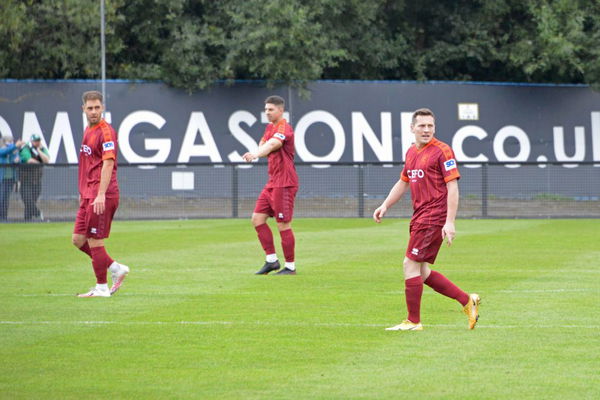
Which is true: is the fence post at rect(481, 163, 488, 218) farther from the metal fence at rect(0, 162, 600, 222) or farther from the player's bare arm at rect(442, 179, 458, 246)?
the player's bare arm at rect(442, 179, 458, 246)

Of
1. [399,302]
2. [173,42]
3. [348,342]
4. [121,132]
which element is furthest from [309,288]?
[173,42]

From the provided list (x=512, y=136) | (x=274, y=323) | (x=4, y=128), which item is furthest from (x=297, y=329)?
(x=512, y=136)

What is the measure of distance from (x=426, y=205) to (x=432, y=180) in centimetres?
22

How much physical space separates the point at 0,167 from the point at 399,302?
54.4ft

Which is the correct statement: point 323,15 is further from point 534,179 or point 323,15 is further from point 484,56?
point 534,179

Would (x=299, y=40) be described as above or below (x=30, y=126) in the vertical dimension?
above

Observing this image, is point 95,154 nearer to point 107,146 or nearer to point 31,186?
point 107,146

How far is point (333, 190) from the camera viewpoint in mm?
27000

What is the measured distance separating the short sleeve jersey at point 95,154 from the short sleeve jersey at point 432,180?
3.67 metres

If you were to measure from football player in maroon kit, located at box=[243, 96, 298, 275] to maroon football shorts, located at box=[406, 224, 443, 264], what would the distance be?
5054 millimetres

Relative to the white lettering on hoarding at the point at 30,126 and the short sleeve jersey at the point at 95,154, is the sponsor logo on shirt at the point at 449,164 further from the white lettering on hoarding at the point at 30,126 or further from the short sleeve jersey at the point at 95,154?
the white lettering on hoarding at the point at 30,126

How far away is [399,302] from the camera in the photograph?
37.4 ft

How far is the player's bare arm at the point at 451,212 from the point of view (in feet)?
29.9

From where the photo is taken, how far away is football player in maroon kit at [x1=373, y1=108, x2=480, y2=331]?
944cm
